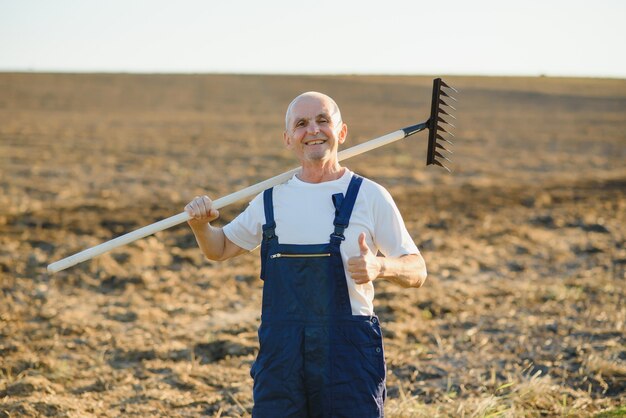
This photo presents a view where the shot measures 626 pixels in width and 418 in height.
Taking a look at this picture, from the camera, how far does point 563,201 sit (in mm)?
12344

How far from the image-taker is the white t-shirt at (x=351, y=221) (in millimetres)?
2781

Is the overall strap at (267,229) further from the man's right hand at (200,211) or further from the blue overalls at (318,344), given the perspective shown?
the man's right hand at (200,211)

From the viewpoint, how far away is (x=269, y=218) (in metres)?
2.87

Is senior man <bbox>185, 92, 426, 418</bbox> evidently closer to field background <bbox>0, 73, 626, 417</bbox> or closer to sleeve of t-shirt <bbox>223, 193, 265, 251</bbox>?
sleeve of t-shirt <bbox>223, 193, 265, 251</bbox>

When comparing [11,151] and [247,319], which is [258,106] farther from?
[247,319]

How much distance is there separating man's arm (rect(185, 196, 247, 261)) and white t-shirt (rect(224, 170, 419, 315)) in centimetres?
28

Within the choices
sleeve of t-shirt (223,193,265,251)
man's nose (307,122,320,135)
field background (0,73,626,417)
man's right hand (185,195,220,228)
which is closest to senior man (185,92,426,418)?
man's nose (307,122,320,135)

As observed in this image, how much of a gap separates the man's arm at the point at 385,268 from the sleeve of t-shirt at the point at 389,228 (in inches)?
1.7

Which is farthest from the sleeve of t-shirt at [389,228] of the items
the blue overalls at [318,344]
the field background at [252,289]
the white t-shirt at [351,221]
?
the field background at [252,289]

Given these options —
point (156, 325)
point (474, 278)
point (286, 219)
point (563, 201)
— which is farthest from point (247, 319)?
point (563, 201)

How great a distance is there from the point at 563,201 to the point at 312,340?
10434 millimetres

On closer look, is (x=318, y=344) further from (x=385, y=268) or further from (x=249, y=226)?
(x=249, y=226)

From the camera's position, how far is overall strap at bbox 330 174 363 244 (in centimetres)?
275

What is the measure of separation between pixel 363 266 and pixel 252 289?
4797 mm
